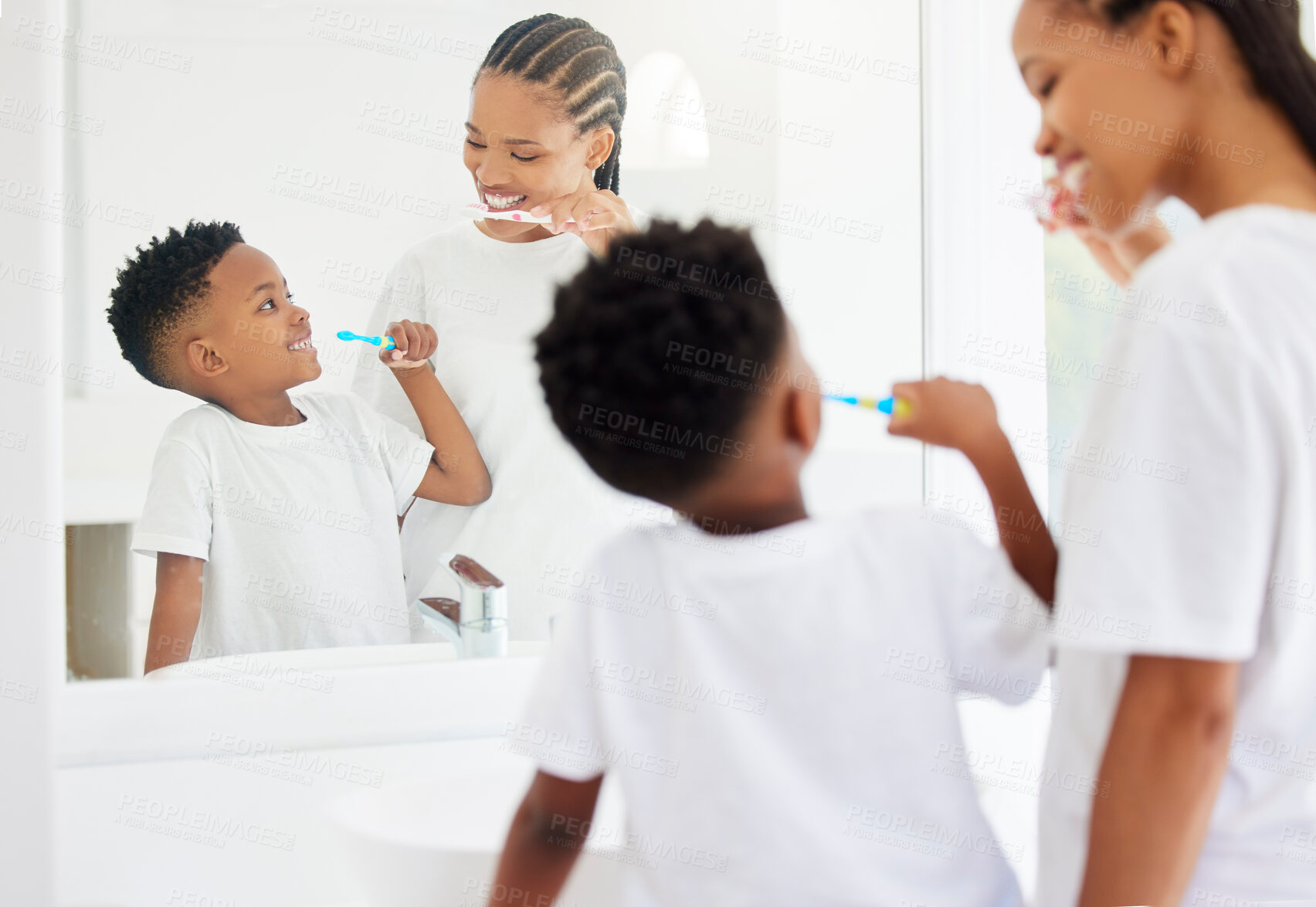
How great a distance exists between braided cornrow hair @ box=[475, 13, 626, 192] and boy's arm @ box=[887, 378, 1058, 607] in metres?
0.63

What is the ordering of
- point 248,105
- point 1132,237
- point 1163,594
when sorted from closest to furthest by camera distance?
point 1163,594 → point 1132,237 → point 248,105

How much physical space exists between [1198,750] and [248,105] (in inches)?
42.9

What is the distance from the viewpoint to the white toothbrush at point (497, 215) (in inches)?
48.2

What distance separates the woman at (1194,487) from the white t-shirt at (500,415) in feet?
2.26

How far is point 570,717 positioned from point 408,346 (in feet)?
2.07

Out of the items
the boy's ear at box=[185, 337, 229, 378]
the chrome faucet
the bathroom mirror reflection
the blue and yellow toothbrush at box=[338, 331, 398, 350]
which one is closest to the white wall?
the bathroom mirror reflection

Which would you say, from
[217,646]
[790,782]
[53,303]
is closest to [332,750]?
[217,646]

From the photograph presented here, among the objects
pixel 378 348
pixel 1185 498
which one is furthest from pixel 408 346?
Result: pixel 1185 498

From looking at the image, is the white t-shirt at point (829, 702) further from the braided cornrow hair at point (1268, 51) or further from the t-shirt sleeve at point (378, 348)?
the t-shirt sleeve at point (378, 348)

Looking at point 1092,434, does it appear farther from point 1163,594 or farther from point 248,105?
point 248,105

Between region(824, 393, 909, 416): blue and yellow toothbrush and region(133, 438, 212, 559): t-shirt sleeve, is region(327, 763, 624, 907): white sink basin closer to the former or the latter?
region(133, 438, 212, 559): t-shirt sleeve

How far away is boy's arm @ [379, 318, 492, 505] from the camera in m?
1.21

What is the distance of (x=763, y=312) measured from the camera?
660 millimetres

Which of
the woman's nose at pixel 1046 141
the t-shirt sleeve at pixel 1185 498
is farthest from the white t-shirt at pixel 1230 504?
the woman's nose at pixel 1046 141
